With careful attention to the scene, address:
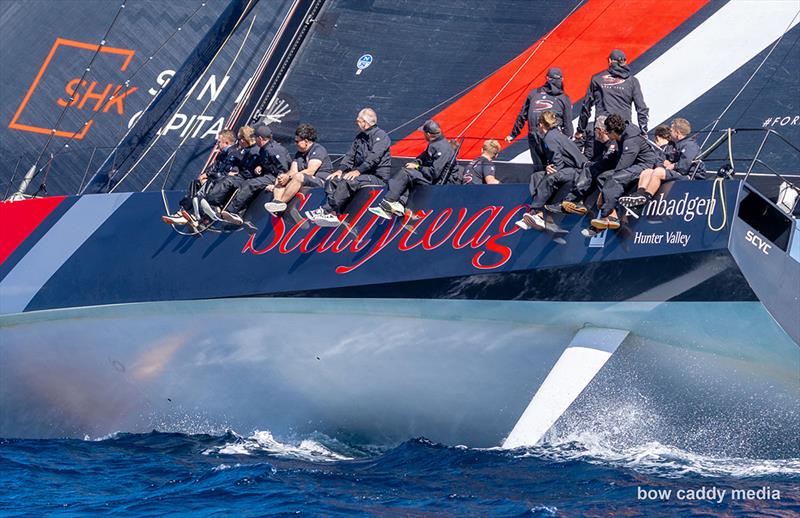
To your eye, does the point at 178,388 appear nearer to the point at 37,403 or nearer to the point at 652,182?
the point at 37,403

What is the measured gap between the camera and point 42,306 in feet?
32.9

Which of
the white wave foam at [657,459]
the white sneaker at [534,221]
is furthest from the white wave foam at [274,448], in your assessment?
the white sneaker at [534,221]

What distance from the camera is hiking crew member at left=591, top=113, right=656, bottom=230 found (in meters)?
7.81

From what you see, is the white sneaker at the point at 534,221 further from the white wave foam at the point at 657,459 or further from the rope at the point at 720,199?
the white wave foam at the point at 657,459

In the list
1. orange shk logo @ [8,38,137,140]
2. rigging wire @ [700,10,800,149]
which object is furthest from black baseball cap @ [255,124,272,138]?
rigging wire @ [700,10,800,149]

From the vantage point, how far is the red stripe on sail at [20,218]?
10.0 m

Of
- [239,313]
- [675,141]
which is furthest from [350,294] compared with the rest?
[675,141]

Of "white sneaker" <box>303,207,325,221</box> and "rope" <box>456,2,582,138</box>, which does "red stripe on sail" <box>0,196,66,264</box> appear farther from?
"rope" <box>456,2,582,138</box>

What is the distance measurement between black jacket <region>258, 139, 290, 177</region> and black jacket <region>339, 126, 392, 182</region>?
1.79ft

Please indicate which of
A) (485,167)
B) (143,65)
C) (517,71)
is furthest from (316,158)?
(143,65)

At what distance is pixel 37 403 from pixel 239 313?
233 cm

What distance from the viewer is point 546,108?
8.97 meters

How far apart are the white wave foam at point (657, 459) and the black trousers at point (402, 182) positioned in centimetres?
176

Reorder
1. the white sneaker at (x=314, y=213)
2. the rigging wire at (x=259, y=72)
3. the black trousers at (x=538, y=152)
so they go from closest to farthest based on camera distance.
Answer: the black trousers at (x=538, y=152) < the white sneaker at (x=314, y=213) < the rigging wire at (x=259, y=72)
